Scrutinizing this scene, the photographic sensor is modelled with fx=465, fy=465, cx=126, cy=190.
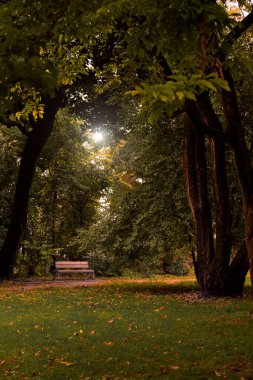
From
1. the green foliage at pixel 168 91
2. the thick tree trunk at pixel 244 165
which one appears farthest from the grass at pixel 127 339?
the green foliage at pixel 168 91

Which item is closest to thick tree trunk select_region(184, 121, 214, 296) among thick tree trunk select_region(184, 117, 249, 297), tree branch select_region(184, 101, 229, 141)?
thick tree trunk select_region(184, 117, 249, 297)

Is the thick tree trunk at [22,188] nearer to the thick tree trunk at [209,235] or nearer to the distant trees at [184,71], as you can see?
the distant trees at [184,71]

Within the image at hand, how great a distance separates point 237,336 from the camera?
29.5 ft

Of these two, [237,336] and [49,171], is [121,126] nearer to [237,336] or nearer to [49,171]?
[49,171]

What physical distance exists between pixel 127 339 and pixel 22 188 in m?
16.0

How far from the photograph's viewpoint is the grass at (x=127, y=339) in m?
7.04

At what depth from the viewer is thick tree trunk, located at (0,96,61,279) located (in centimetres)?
2380

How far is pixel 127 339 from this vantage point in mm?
9141

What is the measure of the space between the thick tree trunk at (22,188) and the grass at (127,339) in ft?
31.7

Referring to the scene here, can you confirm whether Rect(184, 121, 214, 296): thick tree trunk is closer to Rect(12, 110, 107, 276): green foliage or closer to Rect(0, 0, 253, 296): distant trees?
Rect(0, 0, 253, 296): distant trees

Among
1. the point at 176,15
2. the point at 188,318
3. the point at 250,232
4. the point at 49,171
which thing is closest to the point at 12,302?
the point at 188,318

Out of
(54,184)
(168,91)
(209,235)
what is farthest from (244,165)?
(54,184)

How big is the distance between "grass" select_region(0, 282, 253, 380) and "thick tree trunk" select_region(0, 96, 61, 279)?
965 cm

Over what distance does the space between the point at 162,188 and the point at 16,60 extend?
1447 centimetres
